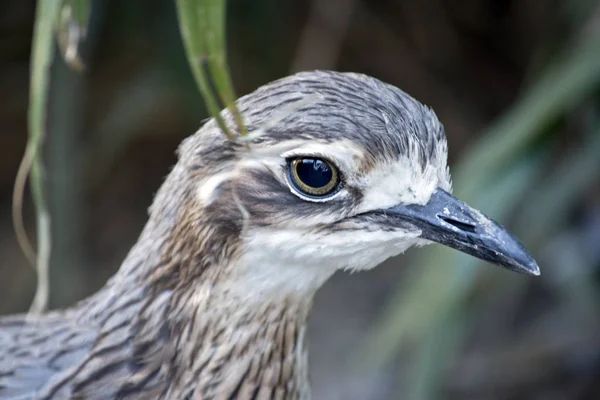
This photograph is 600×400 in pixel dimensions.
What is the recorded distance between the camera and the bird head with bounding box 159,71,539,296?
1.49 metres

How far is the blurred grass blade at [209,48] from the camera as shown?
128cm

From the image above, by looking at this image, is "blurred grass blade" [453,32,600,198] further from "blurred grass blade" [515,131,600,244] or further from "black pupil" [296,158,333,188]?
"black pupil" [296,158,333,188]

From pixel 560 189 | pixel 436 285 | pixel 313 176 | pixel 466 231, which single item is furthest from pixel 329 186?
pixel 560 189

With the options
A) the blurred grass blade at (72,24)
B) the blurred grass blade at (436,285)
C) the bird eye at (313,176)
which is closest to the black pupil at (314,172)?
the bird eye at (313,176)

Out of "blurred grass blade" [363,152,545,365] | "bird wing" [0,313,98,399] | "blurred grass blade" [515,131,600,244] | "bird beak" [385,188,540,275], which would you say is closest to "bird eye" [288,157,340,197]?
"bird beak" [385,188,540,275]

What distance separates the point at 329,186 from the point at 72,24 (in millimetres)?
506

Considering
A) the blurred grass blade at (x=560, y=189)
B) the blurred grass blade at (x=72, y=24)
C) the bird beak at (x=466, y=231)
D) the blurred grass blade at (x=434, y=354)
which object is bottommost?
the bird beak at (x=466, y=231)

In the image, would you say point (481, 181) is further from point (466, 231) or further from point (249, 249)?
point (249, 249)

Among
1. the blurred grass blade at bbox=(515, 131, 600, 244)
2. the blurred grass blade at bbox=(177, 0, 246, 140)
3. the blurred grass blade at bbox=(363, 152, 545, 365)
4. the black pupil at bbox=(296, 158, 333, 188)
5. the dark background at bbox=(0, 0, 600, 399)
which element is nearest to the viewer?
the blurred grass blade at bbox=(177, 0, 246, 140)

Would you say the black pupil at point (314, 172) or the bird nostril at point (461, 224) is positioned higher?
the black pupil at point (314, 172)

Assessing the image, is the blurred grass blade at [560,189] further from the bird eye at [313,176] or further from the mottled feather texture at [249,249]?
the bird eye at [313,176]

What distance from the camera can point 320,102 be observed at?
59.2 inches

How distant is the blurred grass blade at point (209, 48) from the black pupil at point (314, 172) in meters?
Answer: 0.16

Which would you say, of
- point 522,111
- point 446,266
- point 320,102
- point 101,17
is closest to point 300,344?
point 320,102
